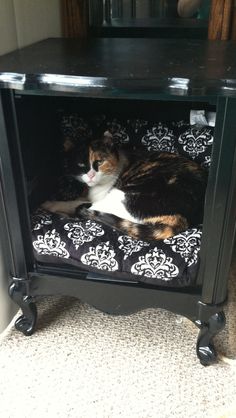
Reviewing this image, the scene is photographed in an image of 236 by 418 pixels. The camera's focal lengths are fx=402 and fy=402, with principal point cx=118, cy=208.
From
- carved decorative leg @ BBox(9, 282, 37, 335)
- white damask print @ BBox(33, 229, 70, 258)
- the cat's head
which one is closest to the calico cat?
the cat's head

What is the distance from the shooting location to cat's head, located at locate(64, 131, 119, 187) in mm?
1040

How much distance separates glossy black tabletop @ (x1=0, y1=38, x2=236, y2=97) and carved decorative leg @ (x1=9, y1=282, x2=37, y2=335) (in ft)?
1.60

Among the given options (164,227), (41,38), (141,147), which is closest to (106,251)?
(164,227)

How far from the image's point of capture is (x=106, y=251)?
0.90 metres

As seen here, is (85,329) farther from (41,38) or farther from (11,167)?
(41,38)

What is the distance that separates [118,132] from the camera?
1.17 metres

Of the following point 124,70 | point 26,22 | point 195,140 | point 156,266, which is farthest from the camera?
point 195,140

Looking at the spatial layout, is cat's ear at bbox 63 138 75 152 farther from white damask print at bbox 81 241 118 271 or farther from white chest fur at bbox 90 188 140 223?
white damask print at bbox 81 241 118 271

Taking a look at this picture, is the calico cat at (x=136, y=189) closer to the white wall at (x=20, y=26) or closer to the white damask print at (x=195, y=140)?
the white damask print at (x=195, y=140)

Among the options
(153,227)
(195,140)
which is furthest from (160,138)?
(153,227)

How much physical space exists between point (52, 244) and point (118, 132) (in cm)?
42

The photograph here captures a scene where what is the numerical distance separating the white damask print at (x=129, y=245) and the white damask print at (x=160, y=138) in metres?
0.34

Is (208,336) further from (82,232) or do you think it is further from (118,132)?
(118,132)

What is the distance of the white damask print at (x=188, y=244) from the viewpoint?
34.3 inches
